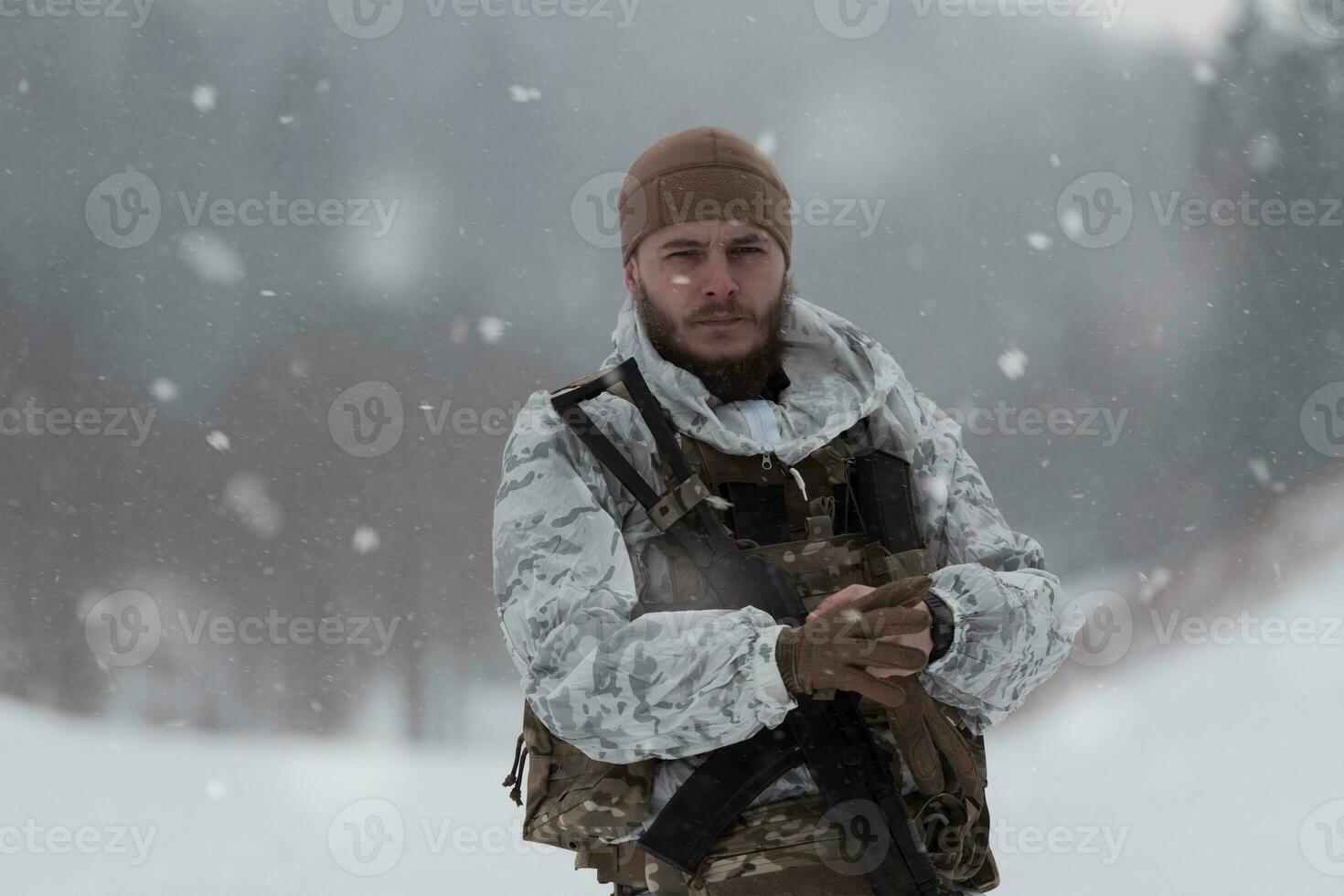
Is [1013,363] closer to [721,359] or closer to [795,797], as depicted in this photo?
[721,359]

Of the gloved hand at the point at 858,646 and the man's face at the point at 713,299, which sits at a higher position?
the man's face at the point at 713,299

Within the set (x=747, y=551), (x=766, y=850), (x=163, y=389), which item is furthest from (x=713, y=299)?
(x=163, y=389)

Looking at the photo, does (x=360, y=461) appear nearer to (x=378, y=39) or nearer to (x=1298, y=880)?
(x=378, y=39)

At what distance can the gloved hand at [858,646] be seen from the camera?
1.42 metres

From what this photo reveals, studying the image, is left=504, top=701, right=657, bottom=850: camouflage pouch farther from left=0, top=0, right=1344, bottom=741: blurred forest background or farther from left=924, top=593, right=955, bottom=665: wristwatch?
left=0, top=0, right=1344, bottom=741: blurred forest background

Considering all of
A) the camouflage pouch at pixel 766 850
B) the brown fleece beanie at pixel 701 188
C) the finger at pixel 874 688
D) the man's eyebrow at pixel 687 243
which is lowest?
the camouflage pouch at pixel 766 850

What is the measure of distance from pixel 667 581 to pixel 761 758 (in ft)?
0.88

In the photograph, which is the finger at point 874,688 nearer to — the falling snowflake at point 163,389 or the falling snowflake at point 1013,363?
the falling snowflake at point 1013,363

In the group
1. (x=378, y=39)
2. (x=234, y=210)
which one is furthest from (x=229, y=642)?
(x=378, y=39)

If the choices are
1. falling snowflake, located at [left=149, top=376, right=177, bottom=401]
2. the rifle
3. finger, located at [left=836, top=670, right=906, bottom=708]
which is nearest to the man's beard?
the rifle

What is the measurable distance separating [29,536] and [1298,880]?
4.85 metres

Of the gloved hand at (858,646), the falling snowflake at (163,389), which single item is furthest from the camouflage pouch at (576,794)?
the falling snowflake at (163,389)

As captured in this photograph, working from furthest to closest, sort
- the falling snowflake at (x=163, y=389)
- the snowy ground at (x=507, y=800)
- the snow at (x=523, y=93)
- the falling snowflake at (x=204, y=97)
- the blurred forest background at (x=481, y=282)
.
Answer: the snow at (x=523, y=93) → the falling snowflake at (x=204, y=97) → the falling snowflake at (x=163, y=389) → the blurred forest background at (x=481, y=282) → the snowy ground at (x=507, y=800)

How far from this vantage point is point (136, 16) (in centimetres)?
535
